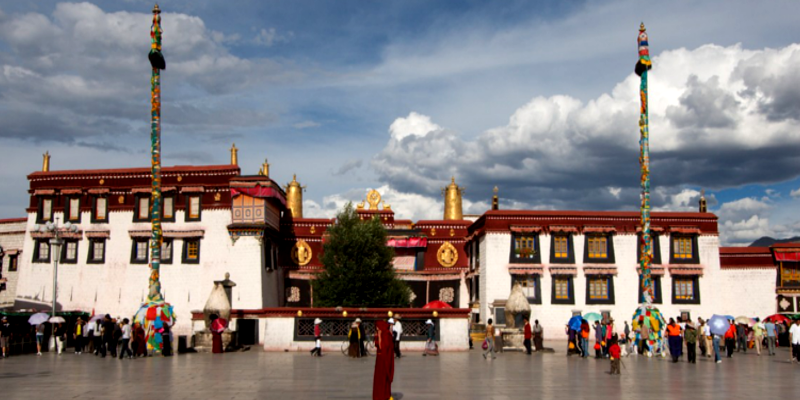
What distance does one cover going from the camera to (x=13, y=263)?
51312mm

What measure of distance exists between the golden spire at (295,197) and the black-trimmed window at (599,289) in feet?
85.7

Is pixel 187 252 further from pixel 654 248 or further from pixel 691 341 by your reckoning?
pixel 691 341

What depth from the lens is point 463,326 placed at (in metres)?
32.3

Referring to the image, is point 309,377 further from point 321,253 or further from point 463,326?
point 321,253

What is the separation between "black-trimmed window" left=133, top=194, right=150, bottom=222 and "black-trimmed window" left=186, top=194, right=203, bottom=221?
288 cm

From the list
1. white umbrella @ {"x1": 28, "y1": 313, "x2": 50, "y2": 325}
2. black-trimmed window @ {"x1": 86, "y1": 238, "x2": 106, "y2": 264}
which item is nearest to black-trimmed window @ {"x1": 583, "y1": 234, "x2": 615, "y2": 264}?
black-trimmed window @ {"x1": 86, "y1": 238, "x2": 106, "y2": 264}

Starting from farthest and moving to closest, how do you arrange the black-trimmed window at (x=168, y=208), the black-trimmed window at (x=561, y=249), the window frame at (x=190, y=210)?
the black-trimmed window at (x=561, y=249)
the black-trimmed window at (x=168, y=208)
the window frame at (x=190, y=210)

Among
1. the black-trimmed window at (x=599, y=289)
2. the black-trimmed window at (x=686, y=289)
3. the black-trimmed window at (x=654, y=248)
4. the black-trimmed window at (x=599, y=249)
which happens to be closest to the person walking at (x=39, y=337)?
the black-trimmed window at (x=599, y=289)

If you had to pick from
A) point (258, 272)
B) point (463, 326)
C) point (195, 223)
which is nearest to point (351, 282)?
point (258, 272)

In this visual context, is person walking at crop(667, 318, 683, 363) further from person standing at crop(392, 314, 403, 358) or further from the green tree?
the green tree

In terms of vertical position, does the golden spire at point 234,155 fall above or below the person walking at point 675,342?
above

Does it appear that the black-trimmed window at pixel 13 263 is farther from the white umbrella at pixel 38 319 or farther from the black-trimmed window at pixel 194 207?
the white umbrella at pixel 38 319

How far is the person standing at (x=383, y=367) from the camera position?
14867 millimetres

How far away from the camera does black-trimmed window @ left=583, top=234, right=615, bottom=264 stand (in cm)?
4688
